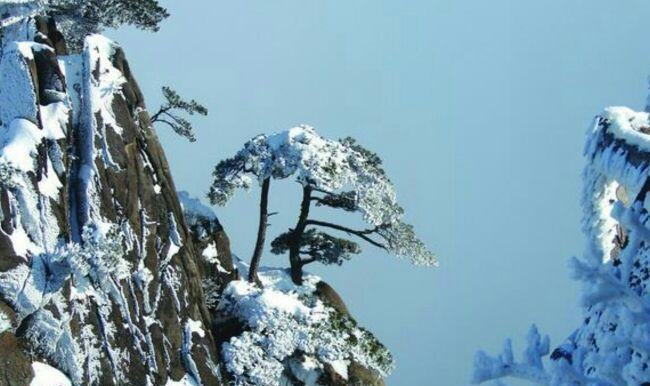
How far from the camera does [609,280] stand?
182 inches

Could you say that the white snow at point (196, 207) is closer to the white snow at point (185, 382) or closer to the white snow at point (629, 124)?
the white snow at point (185, 382)

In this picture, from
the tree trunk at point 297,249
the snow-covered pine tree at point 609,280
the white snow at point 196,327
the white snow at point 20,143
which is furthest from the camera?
the tree trunk at point 297,249

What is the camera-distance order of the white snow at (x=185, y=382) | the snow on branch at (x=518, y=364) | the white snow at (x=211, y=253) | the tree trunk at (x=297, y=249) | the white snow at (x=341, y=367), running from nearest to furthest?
the snow on branch at (x=518, y=364) < the white snow at (x=185, y=382) < the white snow at (x=341, y=367) < the white snow at (x=211, y=253) < the tree trunk at (x=297, y=249)

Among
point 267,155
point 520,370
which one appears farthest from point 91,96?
point 520,370

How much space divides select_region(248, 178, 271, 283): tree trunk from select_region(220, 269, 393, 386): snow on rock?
1.29 meters

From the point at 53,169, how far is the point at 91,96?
182 cm

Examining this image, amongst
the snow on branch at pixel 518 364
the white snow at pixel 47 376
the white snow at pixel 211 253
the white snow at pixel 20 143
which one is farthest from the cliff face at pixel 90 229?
the snow on branch at pixel 518 364

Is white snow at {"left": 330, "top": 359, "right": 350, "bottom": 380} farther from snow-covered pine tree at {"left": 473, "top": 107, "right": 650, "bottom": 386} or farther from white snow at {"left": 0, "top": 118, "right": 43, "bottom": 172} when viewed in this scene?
snow-covered pine tree at {"left": 473, "top": 107, "right": 650, "bottom": 386}

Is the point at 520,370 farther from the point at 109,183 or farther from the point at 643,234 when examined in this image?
the point at 109,183

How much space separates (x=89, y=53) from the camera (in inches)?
634

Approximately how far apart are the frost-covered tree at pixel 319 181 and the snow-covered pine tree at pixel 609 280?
12.0 m

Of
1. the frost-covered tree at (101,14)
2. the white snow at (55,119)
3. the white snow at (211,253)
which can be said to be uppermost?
the frost-covered tree at (101,14)

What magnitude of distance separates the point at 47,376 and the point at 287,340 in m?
6.37

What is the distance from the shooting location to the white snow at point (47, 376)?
13219 mm
